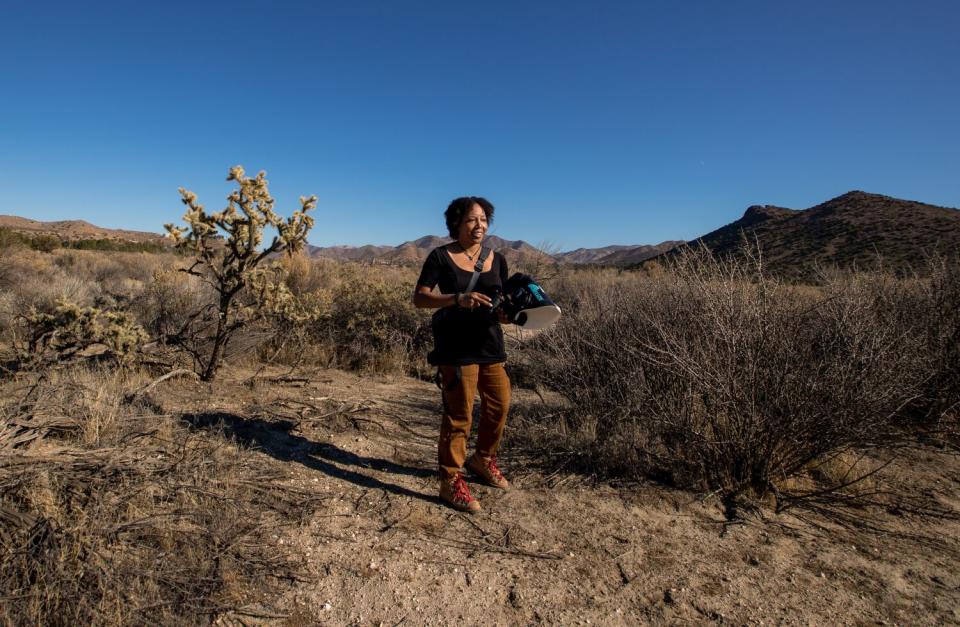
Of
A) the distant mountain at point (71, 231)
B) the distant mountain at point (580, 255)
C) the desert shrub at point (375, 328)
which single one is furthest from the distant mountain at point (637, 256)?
the distant mountain at point (71, 231)

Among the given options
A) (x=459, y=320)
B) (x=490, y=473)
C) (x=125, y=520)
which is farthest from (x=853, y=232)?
(x=125, y=520)

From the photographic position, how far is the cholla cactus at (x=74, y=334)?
4625mm

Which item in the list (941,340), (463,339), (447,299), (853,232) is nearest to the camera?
(447,299)

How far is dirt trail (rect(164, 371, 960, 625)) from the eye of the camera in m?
2.28

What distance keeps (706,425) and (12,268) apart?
525 inches

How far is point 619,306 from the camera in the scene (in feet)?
15.8

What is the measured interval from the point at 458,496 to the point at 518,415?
1.64 m

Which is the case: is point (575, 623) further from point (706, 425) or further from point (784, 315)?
point (784, 315)

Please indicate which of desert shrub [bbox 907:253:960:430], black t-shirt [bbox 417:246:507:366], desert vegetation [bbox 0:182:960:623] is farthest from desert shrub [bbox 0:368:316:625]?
desert shrub [bbox 907:253:960:430]

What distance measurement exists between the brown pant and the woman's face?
81 cm

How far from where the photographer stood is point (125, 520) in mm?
2500

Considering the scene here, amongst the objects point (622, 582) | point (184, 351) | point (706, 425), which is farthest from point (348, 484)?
point (184, 351)

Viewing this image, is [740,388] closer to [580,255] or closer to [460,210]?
[460,210]

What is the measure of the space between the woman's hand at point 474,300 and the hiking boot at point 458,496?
119 centimetres
